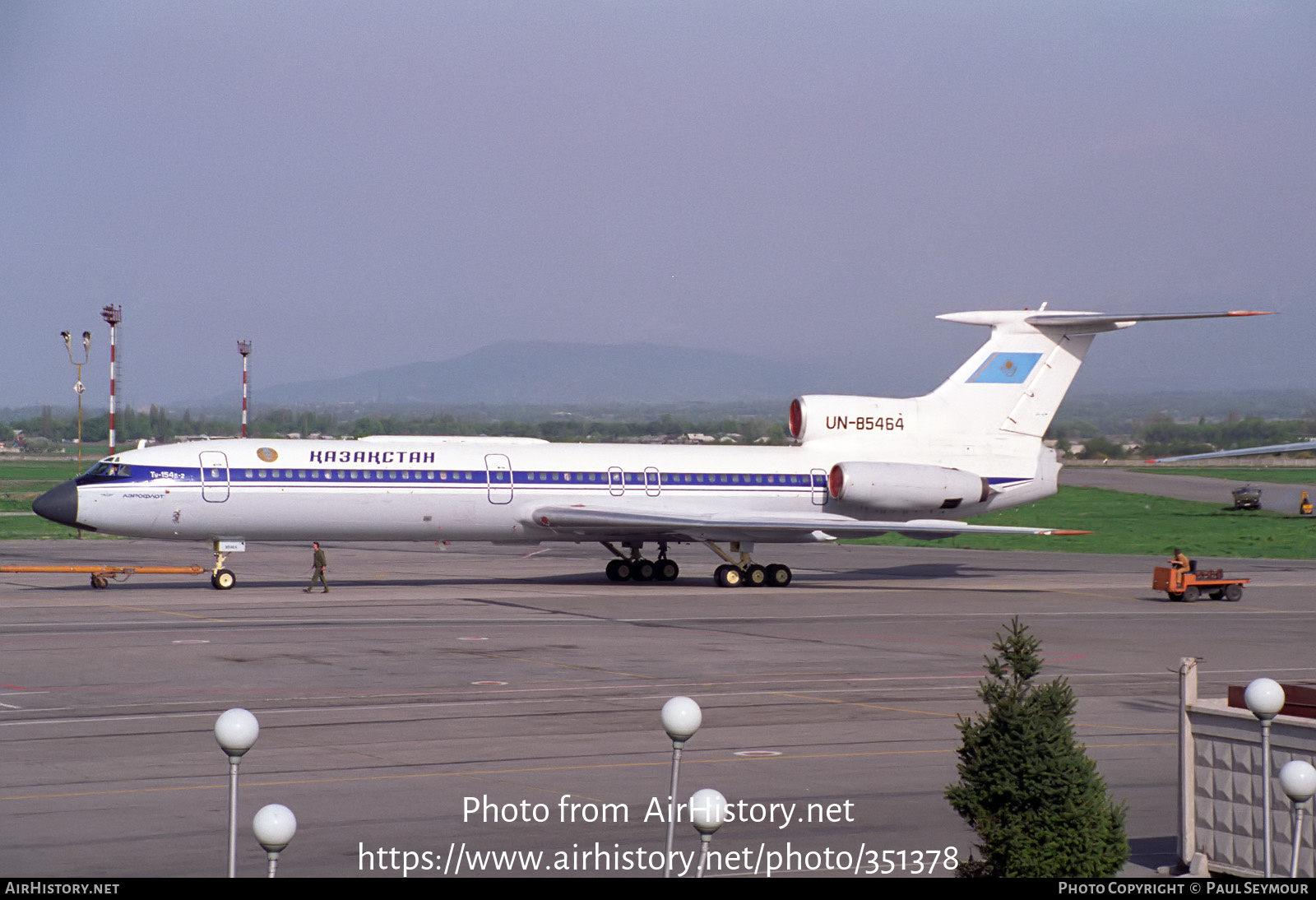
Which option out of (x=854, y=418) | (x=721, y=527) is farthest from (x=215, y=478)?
(x=854, y=418)

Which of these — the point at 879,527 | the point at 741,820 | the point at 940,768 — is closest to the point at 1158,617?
the point at 879,527

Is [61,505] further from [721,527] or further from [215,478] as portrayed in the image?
[721,527]

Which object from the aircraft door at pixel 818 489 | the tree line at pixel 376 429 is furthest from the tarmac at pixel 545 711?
the tree line at pixel 376 429

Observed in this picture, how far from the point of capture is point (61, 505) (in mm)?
32844

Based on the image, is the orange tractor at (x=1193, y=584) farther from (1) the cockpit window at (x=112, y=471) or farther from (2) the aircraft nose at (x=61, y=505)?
(2) the aircraft nose at (x=61, y=505)

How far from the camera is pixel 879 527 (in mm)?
36812

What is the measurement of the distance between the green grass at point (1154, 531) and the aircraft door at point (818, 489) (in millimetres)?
8722

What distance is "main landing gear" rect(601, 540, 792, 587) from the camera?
3691cm

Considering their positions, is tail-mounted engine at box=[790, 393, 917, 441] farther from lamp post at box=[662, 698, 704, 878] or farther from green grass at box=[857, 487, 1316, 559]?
lamp post at box=[662, 698, 704, 878]

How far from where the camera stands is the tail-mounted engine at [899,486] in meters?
37.4

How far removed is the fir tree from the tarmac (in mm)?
1558

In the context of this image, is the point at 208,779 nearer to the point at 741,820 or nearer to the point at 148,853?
the point at 148,853

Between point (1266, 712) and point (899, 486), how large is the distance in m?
28.1

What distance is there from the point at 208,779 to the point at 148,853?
2.88m
